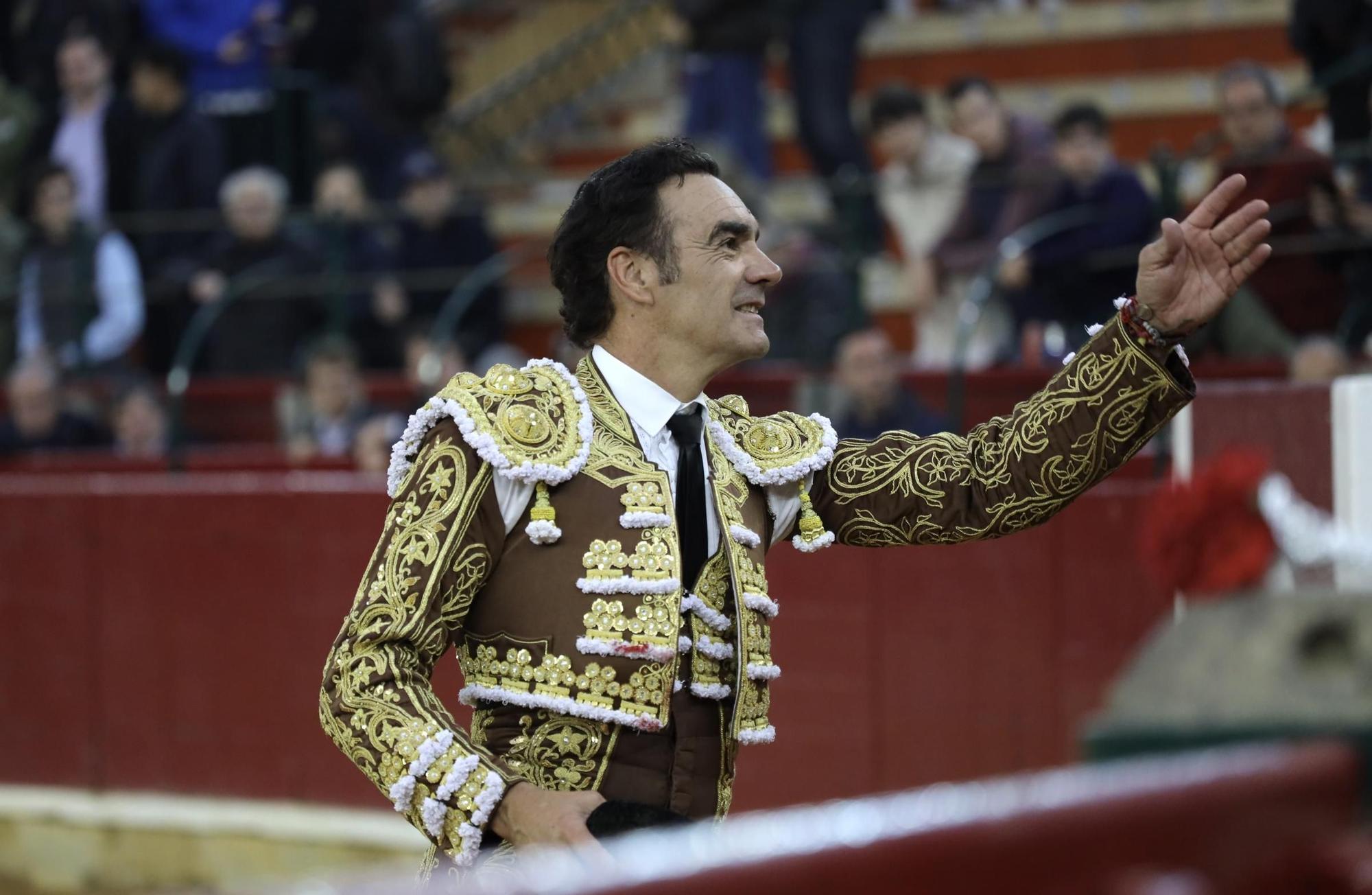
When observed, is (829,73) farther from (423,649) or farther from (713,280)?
(423,649)

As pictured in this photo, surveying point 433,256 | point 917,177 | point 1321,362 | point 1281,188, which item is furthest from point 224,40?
point 1321,362

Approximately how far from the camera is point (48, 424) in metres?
8.13

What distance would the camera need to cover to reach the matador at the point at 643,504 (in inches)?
104

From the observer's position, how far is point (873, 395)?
5715 millimetres

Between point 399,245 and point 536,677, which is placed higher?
point 399,245

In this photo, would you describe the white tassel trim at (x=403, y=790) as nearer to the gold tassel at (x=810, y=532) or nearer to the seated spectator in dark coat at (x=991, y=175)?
the gold tassel at (x=810, y=532)

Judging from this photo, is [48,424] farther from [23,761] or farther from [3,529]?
[23,761]

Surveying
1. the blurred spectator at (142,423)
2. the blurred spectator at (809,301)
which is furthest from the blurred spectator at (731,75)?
the blurred spectator at (142,423)

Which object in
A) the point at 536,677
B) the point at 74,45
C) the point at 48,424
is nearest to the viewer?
the point at 536,677

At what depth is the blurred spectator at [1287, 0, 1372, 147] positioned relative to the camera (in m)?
5.70

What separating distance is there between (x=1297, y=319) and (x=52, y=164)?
5.10 meters

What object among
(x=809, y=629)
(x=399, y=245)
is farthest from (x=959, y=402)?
(x=399, y=245)

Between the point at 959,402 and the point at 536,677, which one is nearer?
the point at 536,677

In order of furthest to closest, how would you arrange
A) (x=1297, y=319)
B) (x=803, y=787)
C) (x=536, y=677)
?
1. (x=803, y=787)
2. (x=1297, y=319)
3. (x=536, y=677)
